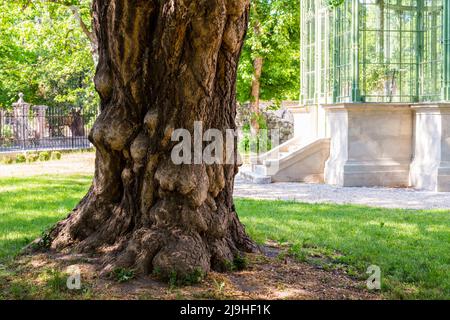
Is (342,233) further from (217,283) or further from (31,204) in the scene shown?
(31,204)

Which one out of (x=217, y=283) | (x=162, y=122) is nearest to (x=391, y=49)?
(x=162, y=122)

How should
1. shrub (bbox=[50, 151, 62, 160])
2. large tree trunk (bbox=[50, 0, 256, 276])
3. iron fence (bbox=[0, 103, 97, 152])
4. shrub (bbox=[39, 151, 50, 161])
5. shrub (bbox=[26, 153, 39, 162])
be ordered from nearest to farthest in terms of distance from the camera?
large tree trunk (bbox=[50, 0, 256, 276]), shrub (bbox=[26, 153, 39, 162]), shrub (bbox=[39, 151, 50, 161]), shrub (bbox=[50, 151, 62, 160]), iron fence (bbox=[0, 103, 97, 152])

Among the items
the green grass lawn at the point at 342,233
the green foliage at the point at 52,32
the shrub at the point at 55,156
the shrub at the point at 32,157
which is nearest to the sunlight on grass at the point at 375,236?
the green grass lawn at the point at 342,233

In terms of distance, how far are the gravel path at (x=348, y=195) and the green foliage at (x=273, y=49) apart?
4.97m

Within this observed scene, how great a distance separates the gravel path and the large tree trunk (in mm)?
6923

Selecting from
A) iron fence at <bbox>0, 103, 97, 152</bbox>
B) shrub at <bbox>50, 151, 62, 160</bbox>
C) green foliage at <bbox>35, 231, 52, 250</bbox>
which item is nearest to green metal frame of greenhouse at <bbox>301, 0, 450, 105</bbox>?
green foliage at <bbox>35, 231, 52, 250</bbox>

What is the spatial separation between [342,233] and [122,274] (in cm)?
398

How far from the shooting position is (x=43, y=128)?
30.6m

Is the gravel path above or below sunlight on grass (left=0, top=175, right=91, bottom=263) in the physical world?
below

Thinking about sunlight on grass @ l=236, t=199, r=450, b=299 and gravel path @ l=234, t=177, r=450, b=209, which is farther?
gravel path @ l=234, t=177, r=450, b=209

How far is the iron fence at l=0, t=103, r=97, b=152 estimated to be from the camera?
90.1 ft

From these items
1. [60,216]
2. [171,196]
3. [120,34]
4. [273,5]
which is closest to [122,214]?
[171,196]

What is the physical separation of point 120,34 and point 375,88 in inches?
433

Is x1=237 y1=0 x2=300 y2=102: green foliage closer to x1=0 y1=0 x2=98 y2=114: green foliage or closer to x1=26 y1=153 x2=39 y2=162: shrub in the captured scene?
x1=0 y1=0 x2=98 y2=114: green foliage
